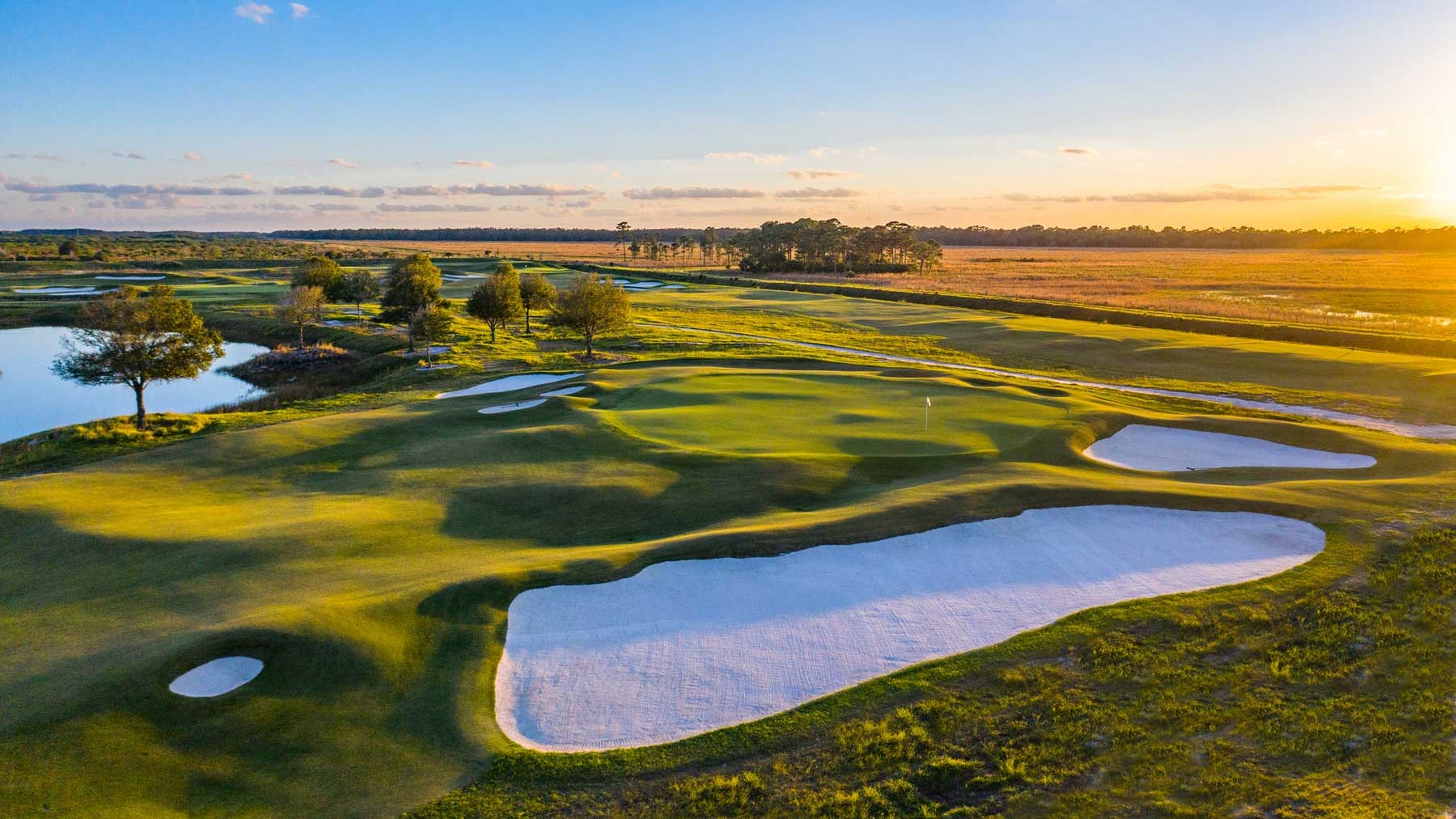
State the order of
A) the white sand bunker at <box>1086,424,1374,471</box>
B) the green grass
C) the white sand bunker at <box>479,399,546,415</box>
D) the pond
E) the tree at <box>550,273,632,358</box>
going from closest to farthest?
the green grass < the white sand bunker at <box>1086,424,1374,471</box> < the white sand bunker at <box>479,399,546,415</box> < the pond < the tree at <box>550,273,632,358</box>

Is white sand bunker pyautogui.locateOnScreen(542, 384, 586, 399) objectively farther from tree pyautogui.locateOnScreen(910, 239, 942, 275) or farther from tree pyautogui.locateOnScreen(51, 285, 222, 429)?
tree pyautogui.locateOnScreen(910, 239, 942, 275)

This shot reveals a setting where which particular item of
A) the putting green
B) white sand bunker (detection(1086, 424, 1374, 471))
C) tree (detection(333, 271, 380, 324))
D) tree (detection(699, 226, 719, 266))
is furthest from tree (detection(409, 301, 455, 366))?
tree (detection(699, 226, 719, 266))

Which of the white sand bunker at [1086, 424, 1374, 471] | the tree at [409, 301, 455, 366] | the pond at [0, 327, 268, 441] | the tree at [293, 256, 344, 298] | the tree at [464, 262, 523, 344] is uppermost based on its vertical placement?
the tree at [293, 256, 344, 298]

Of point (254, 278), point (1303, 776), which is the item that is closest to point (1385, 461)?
point (1303, 776)

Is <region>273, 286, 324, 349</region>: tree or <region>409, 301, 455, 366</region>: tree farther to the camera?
<region>273, 286, 324, 349</region>: tree

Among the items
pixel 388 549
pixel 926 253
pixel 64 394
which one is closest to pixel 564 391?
pixel 388 549

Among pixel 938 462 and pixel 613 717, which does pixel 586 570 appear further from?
pixel 938 462

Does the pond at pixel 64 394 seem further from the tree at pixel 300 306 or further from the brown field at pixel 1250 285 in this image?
the brown field at pixel 1250 285
